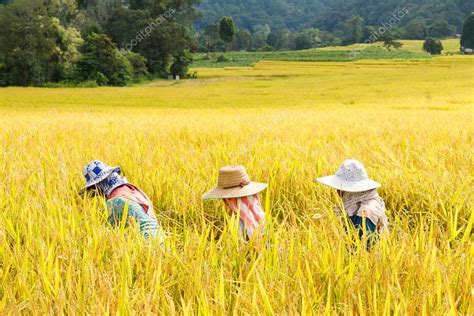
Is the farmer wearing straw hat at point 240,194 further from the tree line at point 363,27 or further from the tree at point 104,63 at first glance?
the tree line at point 363,27

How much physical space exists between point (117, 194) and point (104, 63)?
124 ft

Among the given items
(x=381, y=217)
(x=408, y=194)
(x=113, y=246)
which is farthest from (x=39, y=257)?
(x=408, y=194)

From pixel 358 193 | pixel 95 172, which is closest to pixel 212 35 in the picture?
pixel 95 172

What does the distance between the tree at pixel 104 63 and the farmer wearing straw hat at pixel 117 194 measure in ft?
122

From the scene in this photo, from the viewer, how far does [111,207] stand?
8.17ft

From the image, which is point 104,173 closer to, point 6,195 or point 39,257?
point 6,195

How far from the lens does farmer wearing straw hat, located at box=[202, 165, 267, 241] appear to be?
97.9 inches

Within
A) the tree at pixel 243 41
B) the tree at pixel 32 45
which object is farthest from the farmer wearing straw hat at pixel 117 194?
the tree at pixel 243 41

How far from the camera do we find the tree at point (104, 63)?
127ft

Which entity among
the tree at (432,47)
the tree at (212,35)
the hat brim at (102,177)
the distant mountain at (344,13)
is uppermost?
the distant mountain at (344,13)

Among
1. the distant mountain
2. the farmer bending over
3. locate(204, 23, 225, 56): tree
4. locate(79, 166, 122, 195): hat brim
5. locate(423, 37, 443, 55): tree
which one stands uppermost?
the distant mountain

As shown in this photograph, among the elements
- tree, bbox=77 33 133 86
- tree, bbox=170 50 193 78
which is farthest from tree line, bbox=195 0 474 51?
tree, bbox=77 33 133 86

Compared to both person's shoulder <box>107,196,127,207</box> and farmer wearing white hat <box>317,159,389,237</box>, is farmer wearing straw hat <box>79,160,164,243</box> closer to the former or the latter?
A: person's shoulder <box>107,196,127,207</box>

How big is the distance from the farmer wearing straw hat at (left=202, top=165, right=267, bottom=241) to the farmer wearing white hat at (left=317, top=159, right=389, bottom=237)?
38 cm
